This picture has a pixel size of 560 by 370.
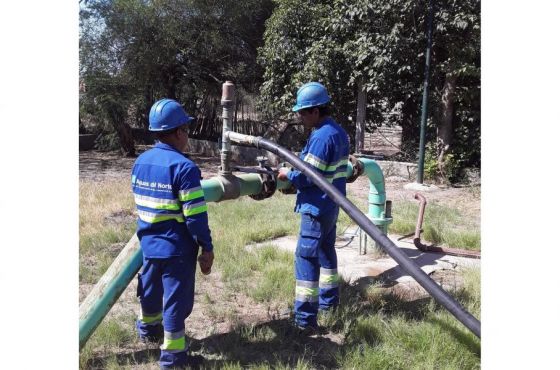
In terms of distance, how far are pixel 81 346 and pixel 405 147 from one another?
991 centimetres

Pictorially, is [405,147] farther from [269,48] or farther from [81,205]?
[81,205]

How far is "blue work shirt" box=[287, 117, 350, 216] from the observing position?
342 centimetres

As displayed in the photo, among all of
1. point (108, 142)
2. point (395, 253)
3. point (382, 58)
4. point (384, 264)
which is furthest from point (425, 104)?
point (108, 142)

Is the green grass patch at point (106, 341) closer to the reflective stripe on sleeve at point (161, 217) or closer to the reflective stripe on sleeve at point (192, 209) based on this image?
the reflective stripe on sleeve at point (161, 217)

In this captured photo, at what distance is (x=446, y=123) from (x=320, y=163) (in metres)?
7.71

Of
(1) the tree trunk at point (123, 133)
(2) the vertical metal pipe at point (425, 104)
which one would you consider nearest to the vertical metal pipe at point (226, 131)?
(2) the vertical metal pipe at point (425, 104)

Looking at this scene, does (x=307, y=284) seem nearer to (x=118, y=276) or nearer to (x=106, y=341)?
(x=118, y=276)

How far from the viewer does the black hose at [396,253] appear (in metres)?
2.19

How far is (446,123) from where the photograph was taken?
10375mm

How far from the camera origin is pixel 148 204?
2.89 meters

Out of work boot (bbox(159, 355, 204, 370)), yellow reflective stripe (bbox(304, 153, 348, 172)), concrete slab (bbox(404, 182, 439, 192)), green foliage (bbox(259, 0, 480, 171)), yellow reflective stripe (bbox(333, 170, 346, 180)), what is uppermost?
green foliage (bbox(259, 0, 480, 171))

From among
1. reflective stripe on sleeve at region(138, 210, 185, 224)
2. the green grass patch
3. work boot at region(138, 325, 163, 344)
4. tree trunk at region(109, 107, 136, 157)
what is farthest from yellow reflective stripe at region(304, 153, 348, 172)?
tree trunk at region(109, 107, 136, 157)

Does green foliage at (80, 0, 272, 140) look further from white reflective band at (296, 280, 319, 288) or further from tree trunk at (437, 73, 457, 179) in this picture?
white reflective band at (296, 280, 319, 288)

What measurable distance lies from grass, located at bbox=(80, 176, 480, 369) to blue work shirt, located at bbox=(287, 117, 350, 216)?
0.83m
